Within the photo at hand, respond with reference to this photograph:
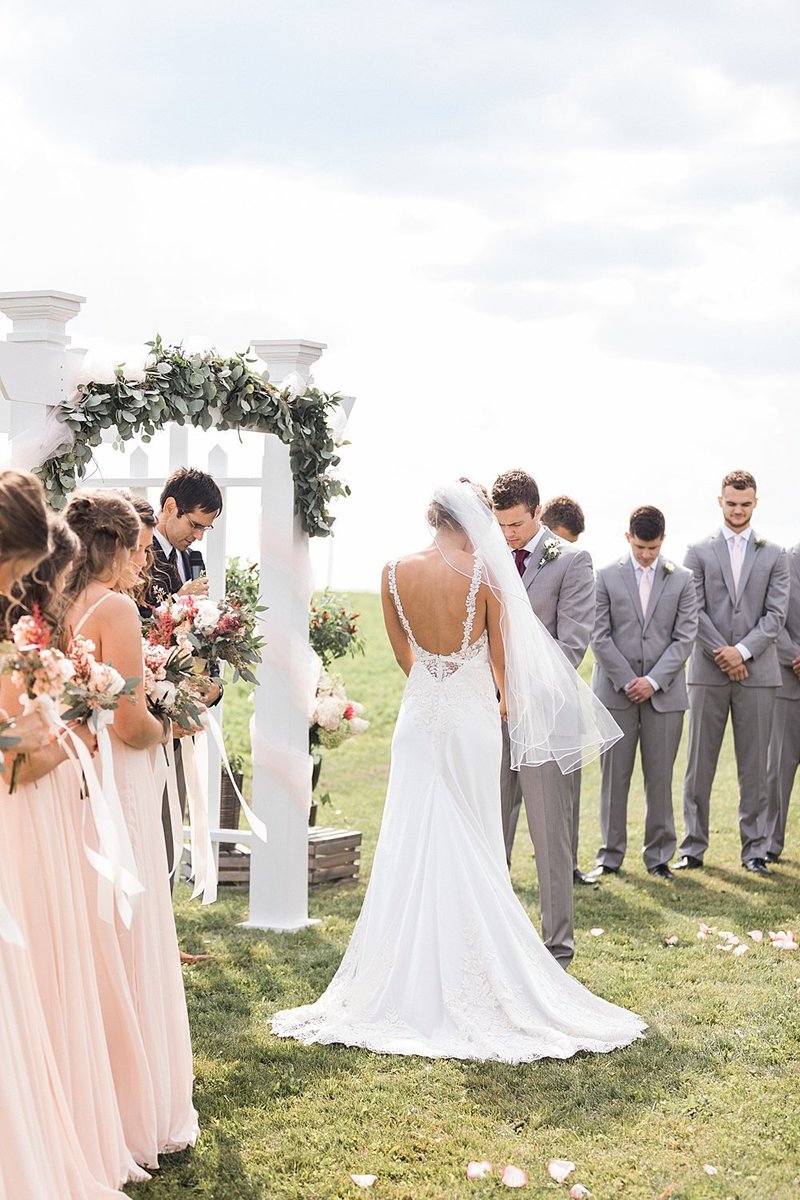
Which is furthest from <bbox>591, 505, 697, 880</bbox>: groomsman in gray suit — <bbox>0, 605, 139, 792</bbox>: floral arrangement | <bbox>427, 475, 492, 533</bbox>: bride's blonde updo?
<bbox>0, 605, 139, 792</bbox>: floral arrangement

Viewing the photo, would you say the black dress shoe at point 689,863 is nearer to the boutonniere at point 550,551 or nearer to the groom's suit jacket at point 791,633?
the groom's suit jacket at point 791,633

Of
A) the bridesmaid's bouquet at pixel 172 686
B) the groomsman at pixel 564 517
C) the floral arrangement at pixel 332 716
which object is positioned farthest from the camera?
the floral arrangement at pixel 332 716

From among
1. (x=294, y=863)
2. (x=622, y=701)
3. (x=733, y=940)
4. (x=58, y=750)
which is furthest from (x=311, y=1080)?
(x=622, y=701)

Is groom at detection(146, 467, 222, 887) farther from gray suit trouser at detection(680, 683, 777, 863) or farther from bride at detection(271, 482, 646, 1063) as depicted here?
gray suit trouser at detection(680, 683, 777, 863)

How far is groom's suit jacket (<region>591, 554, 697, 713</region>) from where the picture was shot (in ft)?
29.6

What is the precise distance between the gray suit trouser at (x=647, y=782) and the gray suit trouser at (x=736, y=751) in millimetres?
304

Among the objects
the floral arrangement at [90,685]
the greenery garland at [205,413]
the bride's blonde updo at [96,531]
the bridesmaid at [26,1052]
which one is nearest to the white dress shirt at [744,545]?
the greenery garland at [205,413]

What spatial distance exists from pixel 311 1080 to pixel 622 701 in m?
4.70

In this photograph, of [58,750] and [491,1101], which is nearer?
[58,750]

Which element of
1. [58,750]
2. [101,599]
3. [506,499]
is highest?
[506,499]

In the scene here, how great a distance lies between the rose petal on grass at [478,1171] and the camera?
13.6ft

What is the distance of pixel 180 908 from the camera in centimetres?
786

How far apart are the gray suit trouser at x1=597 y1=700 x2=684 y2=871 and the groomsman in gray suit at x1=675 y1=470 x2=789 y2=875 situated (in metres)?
0.32

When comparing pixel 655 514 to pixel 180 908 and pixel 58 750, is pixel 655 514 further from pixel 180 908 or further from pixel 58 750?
pixel 58 750
